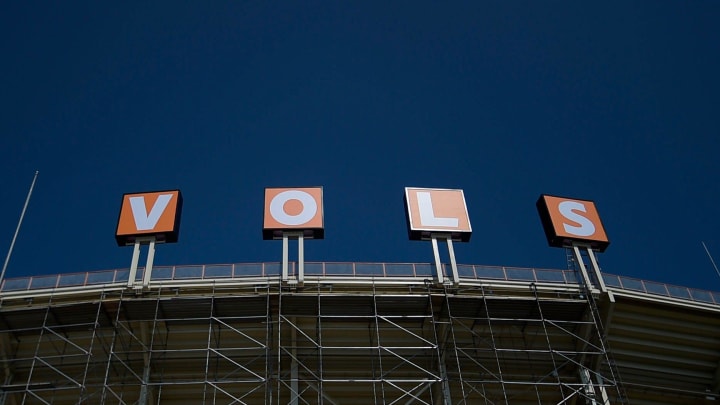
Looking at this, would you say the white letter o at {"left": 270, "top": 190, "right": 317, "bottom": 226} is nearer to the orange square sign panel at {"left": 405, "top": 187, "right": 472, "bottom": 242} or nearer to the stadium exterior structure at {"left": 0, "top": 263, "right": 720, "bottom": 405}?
the stadium exterior structure at {"left": 0, "top": 263, "right": 720, "bottom": 405}

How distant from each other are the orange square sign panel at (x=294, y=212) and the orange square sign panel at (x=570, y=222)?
8.94 metres

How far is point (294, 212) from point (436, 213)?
5.50 metres

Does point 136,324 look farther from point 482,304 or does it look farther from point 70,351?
point 482,304

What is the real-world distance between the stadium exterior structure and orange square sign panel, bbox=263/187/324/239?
1.41 metres

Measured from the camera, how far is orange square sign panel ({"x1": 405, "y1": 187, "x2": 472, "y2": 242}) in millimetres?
30312

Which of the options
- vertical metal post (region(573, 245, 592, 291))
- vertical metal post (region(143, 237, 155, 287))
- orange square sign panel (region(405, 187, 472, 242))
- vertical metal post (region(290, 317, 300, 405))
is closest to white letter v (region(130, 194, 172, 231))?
vertical metal post (region(143, 237, 155, 287))

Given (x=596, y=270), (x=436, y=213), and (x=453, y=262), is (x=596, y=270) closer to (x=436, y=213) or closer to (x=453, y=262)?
(x=453, y=262)

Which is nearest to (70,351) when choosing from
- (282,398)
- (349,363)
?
(282,398)

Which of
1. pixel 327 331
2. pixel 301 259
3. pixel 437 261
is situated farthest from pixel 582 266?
pixel 301 259

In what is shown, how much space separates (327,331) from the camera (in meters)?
28.4

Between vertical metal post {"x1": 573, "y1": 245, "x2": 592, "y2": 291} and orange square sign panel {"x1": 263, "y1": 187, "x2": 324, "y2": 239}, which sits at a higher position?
orange square sign panel {"x1": 263, "y1": 187, "x2": 324, "y2": 239}

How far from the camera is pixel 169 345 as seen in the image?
28.3m

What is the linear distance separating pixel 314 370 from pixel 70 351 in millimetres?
8696

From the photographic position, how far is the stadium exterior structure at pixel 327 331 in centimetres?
2747
